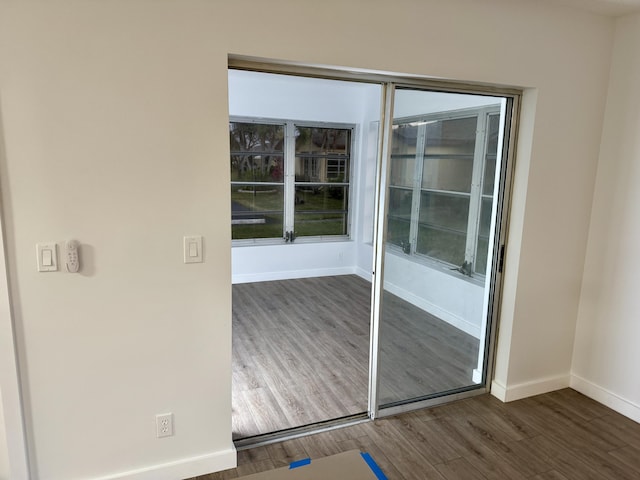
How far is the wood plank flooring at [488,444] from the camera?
2342mm

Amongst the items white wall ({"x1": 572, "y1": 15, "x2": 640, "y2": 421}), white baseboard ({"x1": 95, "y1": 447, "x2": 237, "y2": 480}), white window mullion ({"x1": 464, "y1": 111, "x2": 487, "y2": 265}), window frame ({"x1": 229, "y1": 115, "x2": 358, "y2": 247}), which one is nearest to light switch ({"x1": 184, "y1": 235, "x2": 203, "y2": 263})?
white baseboard ({"x1": 95, "y1": 447, "x2": 237, "y2": 480})

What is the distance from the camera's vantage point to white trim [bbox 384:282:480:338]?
2922 millimetres

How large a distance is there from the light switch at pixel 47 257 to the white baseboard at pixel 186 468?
1049mm

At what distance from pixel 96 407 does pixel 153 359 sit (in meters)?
0.32

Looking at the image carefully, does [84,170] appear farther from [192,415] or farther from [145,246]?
[192,415]

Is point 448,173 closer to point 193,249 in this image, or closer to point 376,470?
point 193,249

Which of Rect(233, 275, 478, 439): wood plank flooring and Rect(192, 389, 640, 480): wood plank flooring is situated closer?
Rect(192, 389, 640, 480): wood plank flooring

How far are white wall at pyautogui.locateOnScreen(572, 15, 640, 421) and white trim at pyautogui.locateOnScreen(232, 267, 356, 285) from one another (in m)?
3.81

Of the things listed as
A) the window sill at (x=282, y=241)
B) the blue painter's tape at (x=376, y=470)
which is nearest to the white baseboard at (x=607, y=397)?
the blue painter's tape at (x=376, y=470)

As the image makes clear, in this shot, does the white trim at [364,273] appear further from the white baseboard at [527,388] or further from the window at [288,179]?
the white baseboard at [527,388]

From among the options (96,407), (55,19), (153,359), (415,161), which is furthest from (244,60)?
(96,407)

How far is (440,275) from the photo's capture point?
121 inches

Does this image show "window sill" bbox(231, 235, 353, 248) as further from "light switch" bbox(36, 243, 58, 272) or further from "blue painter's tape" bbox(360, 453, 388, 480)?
"blue painter's tape" bbox(360, 453, 388, 480)

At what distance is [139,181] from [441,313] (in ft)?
7.25
